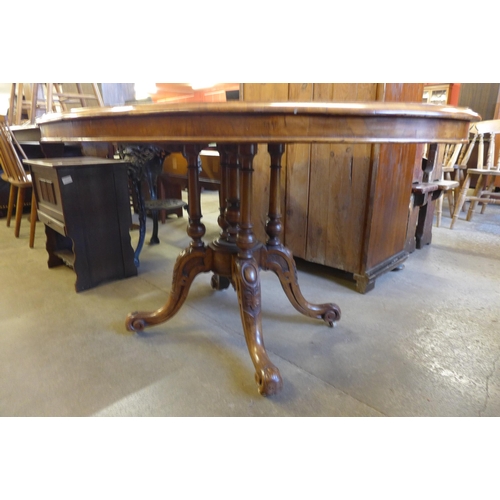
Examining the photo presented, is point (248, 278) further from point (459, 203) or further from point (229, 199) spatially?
point (459, 203)

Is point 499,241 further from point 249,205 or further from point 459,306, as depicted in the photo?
point 249,205

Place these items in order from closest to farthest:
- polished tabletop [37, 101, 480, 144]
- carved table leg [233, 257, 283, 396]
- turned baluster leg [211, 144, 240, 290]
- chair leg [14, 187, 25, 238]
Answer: polished tabletop [37, 101, 480, 144] < carved table leg [233, 257, 283, 396] < turned baluster leg [211, 144, 240, 290] < chair leg [14, 187, 25, 238]

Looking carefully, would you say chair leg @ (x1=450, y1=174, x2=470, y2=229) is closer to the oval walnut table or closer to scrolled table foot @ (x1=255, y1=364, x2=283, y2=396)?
the oval walnut table

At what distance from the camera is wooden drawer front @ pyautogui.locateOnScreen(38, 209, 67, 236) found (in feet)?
5.50

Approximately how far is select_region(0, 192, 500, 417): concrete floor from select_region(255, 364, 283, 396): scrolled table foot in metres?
0.02

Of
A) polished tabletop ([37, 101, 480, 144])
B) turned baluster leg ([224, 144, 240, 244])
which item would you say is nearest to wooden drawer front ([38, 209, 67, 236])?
turned baluster leg ([224, 144, 240, 244])

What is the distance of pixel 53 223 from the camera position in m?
1.77

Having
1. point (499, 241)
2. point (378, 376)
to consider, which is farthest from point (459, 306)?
point (499, 241)

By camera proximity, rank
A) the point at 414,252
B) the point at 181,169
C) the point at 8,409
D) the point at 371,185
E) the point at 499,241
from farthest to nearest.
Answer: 1. the point at 181,169
2. the point at 499,241
3. the point at 414,252
4. the point at 371,185
5. the point at 8,409

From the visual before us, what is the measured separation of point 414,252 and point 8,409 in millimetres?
2274

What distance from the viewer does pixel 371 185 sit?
159cm

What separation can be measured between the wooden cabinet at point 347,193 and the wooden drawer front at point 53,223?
3.41ft

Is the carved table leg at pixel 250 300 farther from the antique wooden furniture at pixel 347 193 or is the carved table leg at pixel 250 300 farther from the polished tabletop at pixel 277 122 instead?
the antique wooden furniture at pixel 347 193

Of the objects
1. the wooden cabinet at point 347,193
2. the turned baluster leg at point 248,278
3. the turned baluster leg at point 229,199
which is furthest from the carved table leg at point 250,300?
the wooden cabinet at point 347,193
